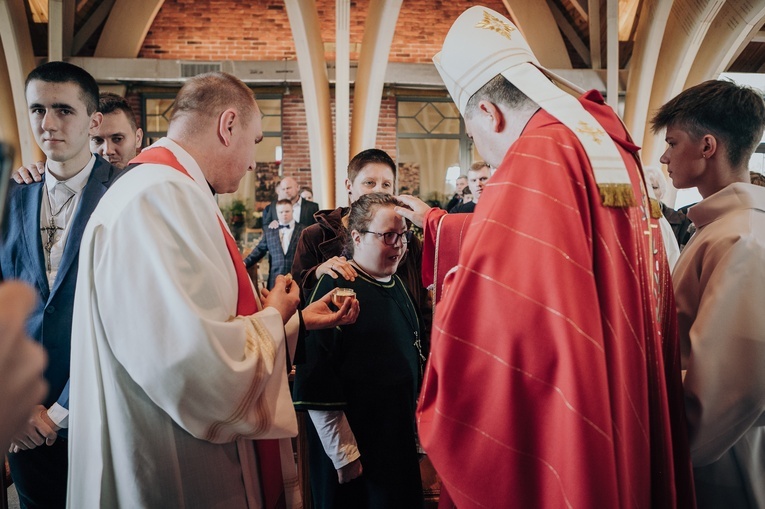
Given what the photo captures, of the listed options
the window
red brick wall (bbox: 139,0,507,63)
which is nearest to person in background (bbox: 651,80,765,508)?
the window

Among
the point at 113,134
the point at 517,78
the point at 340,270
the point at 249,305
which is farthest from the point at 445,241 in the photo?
the point at 113,134

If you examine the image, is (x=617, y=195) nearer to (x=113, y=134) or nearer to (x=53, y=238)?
(x=53, y=238)

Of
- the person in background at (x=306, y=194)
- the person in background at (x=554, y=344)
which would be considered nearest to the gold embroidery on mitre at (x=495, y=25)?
the person in background at (x=554, y=344)

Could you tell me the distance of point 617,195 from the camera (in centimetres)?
138

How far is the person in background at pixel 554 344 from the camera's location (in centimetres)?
124

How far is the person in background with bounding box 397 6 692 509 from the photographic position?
124 centimetres

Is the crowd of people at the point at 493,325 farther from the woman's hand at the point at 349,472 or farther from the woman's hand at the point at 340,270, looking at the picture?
the woman's hand at the point at 340,270

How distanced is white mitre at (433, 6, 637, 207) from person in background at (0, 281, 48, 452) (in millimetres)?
1264

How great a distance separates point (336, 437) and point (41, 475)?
3.91ft

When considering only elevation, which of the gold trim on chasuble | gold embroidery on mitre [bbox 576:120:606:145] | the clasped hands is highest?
gold embroidery on mitre [bbox 576:120:606:145]

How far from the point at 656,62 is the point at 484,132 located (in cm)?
890

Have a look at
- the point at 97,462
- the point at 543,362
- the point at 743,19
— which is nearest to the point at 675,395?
the point at 543,362

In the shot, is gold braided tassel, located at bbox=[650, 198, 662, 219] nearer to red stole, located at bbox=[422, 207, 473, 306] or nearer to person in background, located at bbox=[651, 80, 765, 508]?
person in background, located at bbox=[651, 80, 765, 508]

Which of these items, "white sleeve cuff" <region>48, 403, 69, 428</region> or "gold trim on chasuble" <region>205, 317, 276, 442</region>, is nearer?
"gold trim on chasuble" <region>205, 317, 276, 442</region>
